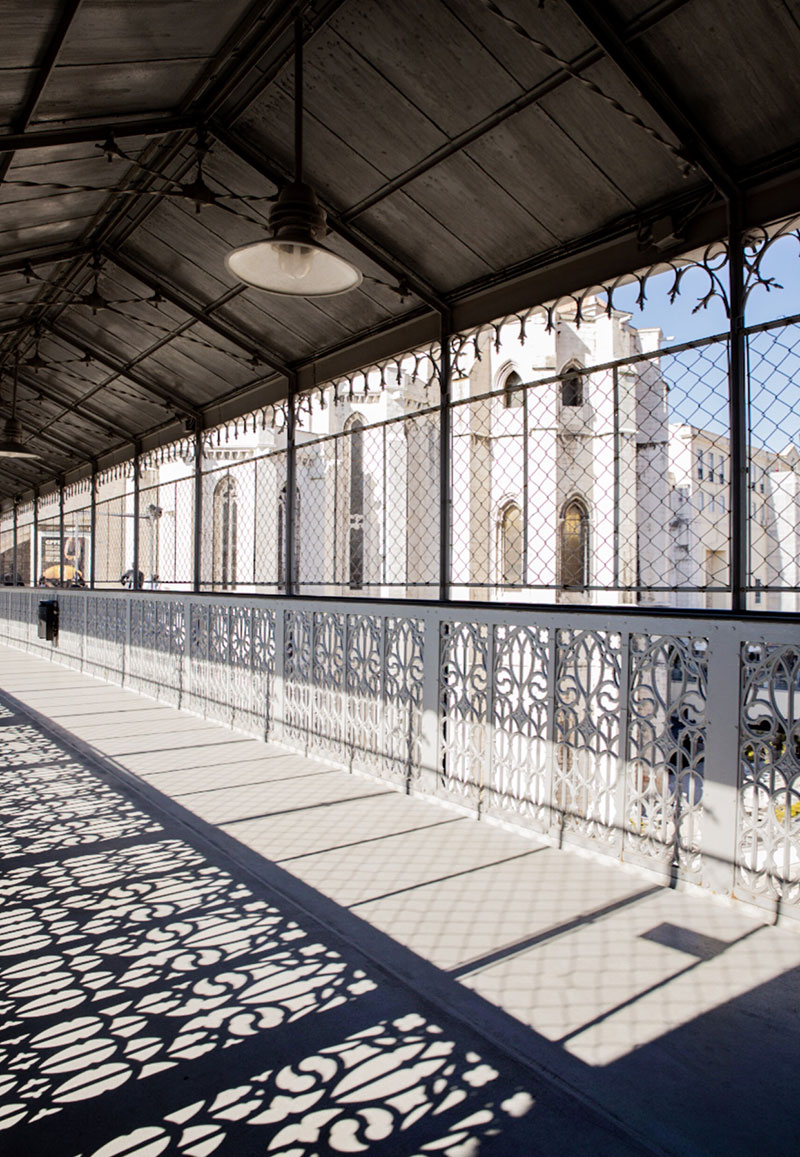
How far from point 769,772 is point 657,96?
257 centimetres

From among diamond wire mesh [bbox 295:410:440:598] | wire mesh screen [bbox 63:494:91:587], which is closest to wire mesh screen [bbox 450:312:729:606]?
diamond wire mesh [bbox 295:410:440:598]

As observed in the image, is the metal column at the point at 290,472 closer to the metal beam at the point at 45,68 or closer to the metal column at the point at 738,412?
the metal beam at the point at 45,68

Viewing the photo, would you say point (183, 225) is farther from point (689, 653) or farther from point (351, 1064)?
point (351, 1064)

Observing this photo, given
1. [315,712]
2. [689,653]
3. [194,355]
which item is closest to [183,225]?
[194,355]

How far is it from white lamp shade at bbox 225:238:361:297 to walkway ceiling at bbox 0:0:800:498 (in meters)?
1.10

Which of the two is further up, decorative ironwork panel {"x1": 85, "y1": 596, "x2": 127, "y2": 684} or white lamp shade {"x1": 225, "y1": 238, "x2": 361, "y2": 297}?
white lamp shade {"x1": 225, "y1": 238, "x2": 361, "y2": 297}

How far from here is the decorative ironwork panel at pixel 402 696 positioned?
448 cm

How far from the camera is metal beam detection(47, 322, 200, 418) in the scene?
7469mm

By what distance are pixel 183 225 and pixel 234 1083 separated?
16.2 feet

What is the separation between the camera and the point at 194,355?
6906mm

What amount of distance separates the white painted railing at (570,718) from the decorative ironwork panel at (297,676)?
0.05ft

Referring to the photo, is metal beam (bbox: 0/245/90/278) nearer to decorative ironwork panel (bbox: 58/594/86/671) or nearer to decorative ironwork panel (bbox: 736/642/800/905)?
decorative ironwork panel (bbox: 736/642/800/905)

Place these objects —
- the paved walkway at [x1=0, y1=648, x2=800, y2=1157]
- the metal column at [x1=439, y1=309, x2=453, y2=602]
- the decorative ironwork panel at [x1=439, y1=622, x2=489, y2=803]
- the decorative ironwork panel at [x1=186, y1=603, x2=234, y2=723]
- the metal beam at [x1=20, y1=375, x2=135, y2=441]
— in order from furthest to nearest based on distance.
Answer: the metal beam at [x1=20, y1=375, x2=135, y2=441] → the decorative ironwork panel at [x1=186, y1=603, x2=234, y2=723] → the metal column at [x1=439, y1=309, x2=453, y2=602] → the decorative ironwork panel at [x1=439, y1=622, x2=489, y2=803] → the paved walkway at [x1=0, y1=648, x2=800, y2=1157]

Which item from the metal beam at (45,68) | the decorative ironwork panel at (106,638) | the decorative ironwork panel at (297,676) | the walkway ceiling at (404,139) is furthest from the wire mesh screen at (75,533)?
the metal beam at (45,68)
